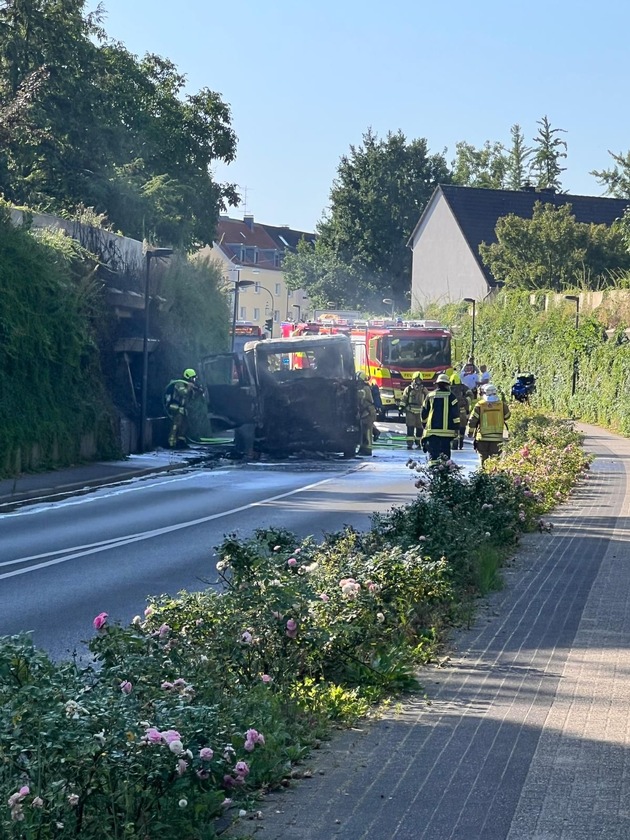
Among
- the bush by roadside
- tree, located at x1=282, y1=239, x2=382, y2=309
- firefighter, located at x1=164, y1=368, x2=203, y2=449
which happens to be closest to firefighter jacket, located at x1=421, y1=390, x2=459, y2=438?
firefighter, located at x1=164, y1=368, x2=203, y2=449

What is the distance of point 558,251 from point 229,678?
5446 cm

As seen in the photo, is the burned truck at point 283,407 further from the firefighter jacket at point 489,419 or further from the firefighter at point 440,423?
the firefighter jacket at point 489,419

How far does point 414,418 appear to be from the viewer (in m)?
34.1

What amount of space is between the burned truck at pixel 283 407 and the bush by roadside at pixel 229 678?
56.2 ft

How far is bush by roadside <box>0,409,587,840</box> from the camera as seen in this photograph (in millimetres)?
4500

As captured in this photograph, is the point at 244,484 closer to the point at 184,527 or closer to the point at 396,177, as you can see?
the point at 184,527

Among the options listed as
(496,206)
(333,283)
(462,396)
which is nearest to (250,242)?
(333,283)

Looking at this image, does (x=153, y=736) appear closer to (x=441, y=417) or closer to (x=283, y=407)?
(x=441, y=417)

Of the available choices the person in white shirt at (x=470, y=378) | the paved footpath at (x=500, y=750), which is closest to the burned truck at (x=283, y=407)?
the person in white shirt at (x=470, y=378)

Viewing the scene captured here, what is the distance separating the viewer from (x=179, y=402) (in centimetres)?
3089

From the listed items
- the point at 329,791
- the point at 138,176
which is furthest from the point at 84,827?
the point at 138,176

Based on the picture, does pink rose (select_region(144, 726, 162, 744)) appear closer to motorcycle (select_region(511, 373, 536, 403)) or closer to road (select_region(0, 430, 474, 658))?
road (select_region(0, 430, 474, 658))

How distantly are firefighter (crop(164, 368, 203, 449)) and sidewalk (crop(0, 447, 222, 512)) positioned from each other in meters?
0.40

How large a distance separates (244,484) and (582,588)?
13548 mm
